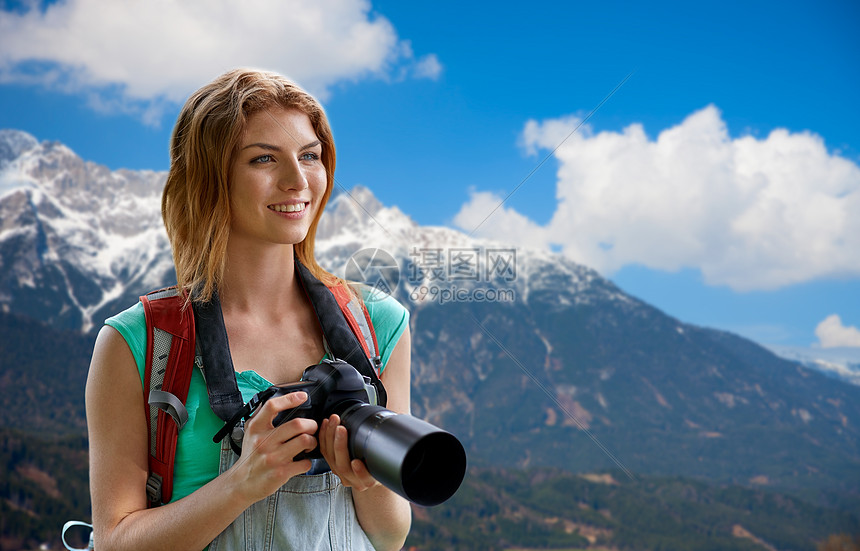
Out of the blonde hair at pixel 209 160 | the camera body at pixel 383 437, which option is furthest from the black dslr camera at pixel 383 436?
the blonde hair at pixel 209 160

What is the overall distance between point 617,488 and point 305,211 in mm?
152989

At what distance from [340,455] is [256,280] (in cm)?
68

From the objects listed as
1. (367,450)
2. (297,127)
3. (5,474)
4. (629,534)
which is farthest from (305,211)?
(629,534)

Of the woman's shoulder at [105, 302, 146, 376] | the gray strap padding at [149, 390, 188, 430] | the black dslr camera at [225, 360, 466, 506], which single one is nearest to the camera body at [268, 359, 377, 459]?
the black dslr camera at [225, 360, 466, 506]

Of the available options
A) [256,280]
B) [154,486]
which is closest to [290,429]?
[154,486]

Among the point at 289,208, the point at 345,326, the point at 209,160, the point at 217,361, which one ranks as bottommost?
the point at 217,361

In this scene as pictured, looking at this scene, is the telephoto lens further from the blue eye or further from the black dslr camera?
the blue eye

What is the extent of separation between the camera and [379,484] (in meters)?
2.02

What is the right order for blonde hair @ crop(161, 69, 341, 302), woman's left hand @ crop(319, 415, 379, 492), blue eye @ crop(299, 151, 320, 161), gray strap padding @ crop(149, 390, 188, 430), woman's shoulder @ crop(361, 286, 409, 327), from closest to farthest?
woman's left hand @ crop(319, 415, 379, 492)
gray strap padding @ crop(149, 390, 188, 430)
blonde hair @ crop(161, 69, 341, 302)
blue eye @ crop(299, 151, 320, 161)
woman's shoulder @ crop(361, 286, 409, 327)

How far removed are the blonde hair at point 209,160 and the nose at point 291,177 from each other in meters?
0.15

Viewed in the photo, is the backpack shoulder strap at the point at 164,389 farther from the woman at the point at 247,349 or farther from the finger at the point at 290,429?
the finger at the point at 290,429

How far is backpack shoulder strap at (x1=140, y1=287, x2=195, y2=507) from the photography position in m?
1.80

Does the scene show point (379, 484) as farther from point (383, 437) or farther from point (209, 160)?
point (209, 160)

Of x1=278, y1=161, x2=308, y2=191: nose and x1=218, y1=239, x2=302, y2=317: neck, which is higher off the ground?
x1=278, y1=161, x2=308, y2=191: nose
